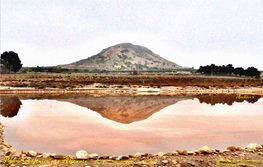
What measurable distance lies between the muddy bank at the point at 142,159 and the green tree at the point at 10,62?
7518 cm

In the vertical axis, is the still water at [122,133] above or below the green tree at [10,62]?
below

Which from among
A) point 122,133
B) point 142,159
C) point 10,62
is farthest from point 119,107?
point 10,62

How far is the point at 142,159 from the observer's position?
612 cm

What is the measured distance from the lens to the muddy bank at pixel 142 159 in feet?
19.0

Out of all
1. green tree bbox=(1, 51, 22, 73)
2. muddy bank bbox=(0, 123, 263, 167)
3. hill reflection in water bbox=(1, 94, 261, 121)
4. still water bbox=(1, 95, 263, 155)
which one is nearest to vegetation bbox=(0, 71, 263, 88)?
hill reflection in water bbox=(1, 94, 261, 121)

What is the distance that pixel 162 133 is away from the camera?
9.69m

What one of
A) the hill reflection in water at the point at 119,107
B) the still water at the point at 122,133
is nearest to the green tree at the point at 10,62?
the hill reflection in water at the point at 119,107

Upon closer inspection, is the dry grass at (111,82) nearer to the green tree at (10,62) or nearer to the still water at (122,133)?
the green tree at (10,62)

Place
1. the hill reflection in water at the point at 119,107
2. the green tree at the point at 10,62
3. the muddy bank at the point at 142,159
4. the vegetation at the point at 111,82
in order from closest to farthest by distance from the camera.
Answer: the muddy bank at the point at 142,159
the hill reflection in water at the point at 119,107
the vegetation at the point at 111,82
the green tree at the point at 10,62

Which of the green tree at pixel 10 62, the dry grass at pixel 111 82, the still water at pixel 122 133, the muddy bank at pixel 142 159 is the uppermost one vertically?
the green tree at pixel 10 62

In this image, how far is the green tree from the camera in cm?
7312

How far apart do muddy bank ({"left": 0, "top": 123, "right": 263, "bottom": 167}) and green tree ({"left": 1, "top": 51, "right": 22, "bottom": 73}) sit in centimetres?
7518

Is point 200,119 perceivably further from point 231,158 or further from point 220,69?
point 220,69

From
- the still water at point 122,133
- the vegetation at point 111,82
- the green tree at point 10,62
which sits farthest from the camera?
the green tree at point 10,62
